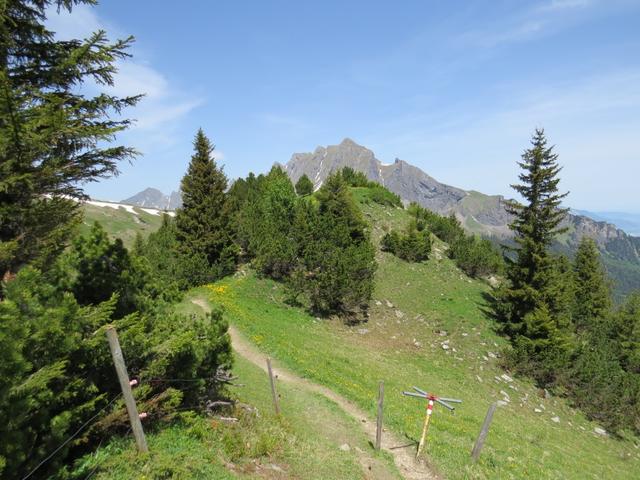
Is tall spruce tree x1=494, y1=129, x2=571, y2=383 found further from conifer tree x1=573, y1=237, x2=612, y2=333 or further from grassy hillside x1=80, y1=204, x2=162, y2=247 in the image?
grassy hillside x1=80, y1=204, x2=162, y2=247

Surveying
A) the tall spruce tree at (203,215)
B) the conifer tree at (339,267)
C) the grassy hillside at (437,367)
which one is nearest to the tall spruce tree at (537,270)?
the grassy hillside at (437,367)

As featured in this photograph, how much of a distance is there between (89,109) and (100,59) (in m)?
1.17

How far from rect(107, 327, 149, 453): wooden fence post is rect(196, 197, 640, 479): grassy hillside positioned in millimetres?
8787

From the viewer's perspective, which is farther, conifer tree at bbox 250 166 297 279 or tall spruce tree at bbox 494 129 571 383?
conifer tree at bbox 250 166 297 279

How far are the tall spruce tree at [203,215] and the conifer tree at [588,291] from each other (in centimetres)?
3445

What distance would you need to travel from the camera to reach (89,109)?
8.53 meters

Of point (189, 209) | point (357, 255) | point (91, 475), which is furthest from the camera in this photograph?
point (189, 209)

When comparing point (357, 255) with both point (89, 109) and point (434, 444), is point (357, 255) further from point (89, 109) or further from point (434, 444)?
point (89, 109)

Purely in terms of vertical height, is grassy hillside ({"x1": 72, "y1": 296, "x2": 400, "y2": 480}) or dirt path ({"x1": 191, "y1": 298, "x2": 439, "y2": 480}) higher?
grassy hillside ({"x1": 72, "y1": 296, "x2": 400, "y2": 480})

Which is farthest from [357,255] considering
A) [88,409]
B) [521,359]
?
[88,409]

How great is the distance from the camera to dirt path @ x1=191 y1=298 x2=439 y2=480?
436 inches

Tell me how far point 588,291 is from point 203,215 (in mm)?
40395

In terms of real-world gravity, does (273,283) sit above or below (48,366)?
below

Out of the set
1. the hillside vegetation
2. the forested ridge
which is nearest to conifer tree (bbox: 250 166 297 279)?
the hillside vegetation
